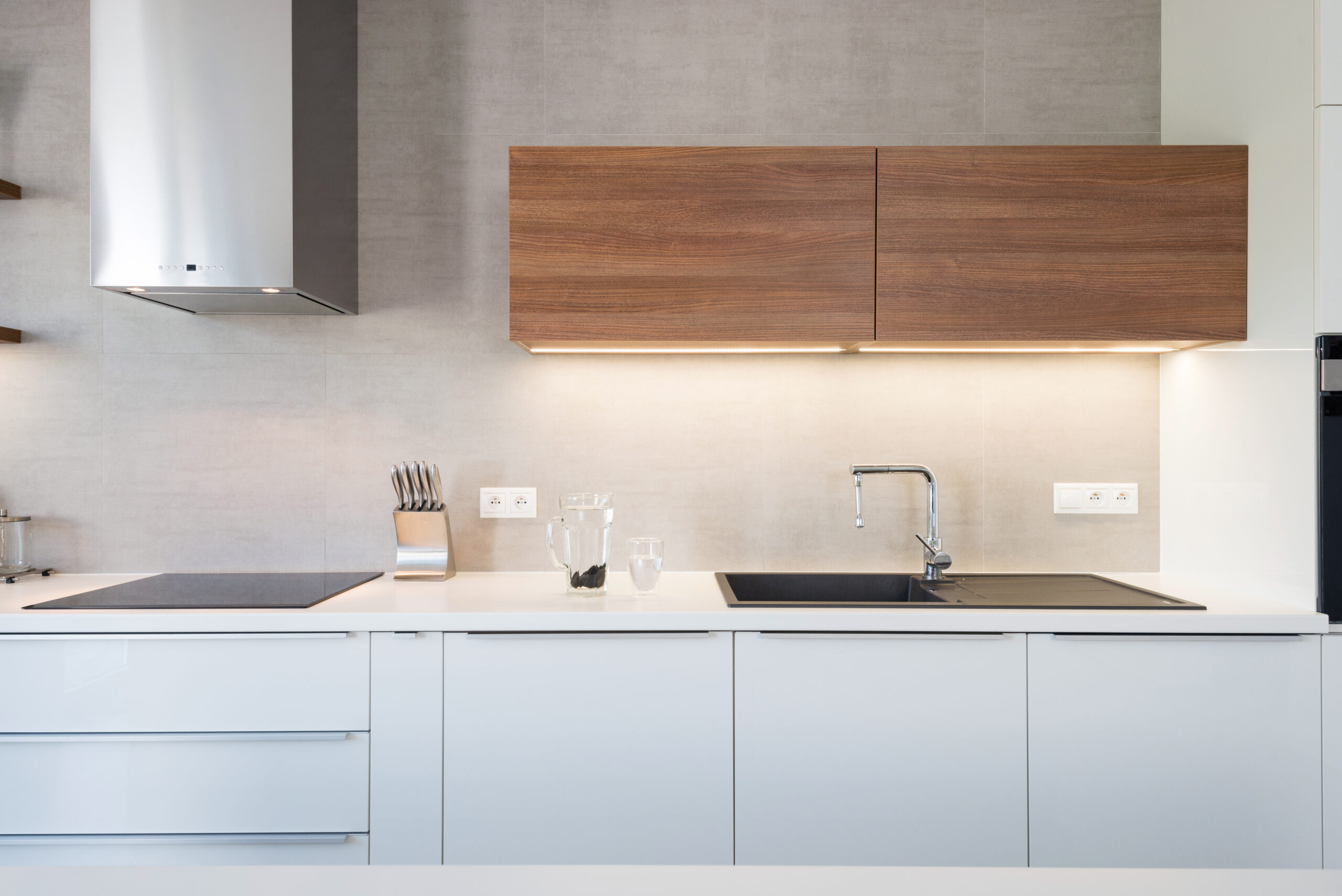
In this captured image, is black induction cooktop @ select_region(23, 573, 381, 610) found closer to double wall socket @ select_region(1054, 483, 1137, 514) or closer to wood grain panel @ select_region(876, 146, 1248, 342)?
wood grain panel @ select_region(876, 146, 1248, 342)

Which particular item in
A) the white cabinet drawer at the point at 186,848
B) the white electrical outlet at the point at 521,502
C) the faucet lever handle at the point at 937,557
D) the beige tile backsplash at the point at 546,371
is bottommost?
the white cabinet drawer at the point at 186,848

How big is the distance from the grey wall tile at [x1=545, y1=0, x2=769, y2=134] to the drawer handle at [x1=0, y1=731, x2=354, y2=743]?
1692mm

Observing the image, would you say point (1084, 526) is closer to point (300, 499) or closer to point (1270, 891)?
point (1270, 891)

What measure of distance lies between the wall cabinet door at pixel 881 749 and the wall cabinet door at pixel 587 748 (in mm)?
80

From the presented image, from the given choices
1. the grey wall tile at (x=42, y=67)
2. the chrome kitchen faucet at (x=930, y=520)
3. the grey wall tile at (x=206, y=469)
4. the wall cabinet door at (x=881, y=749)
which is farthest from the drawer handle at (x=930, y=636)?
the grey wall tile at (x=42, y=67)

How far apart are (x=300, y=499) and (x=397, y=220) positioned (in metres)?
0.85

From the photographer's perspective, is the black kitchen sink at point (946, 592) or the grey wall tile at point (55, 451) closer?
the black kitchen sink at point (946, 592)

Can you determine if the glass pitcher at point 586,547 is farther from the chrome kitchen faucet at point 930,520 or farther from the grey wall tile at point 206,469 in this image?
the grey wall tile at point 206,469

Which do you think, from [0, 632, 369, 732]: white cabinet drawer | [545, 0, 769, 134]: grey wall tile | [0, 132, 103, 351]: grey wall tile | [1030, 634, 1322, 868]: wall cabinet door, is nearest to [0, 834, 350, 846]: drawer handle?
[0, 632, 369, 732]: white cabinet drawer

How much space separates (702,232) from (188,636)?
4.85 feet

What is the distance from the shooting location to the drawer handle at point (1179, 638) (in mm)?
1708

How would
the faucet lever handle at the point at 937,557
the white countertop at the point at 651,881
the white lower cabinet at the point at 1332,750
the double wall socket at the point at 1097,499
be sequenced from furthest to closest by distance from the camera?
the double wall socket at the point at 1097,499 < the faucet lever handle at the point at 937,557 < the white lower cabinet at the point at 1332,750 < the white countertop at the point at 651,881

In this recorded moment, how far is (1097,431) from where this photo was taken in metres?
2.28

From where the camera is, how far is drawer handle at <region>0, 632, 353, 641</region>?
5.63 ft
